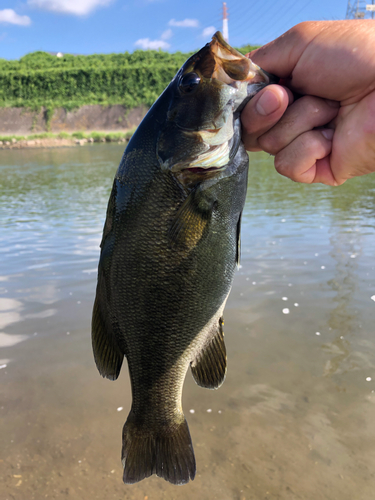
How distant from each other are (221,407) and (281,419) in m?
0.51

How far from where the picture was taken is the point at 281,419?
3236 mm

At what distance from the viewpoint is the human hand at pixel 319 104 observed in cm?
175

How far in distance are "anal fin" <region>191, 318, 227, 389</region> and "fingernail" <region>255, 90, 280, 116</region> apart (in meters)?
1.01

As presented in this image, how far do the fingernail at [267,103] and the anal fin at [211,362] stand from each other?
3.30 ft

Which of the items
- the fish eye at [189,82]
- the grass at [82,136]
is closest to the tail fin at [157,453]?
the fish eye at [189,82]

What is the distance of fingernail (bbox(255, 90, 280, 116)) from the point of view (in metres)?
1.67

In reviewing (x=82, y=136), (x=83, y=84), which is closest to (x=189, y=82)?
(x=82, y=136)

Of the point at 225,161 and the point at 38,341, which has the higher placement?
the point at 225,161

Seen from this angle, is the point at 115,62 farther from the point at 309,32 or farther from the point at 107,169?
the point at 309,32

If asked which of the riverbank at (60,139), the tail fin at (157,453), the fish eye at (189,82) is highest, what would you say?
the fish eye at (189,82)

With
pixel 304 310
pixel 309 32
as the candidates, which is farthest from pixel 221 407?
pixel 309 32

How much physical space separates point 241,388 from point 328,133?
2.47m

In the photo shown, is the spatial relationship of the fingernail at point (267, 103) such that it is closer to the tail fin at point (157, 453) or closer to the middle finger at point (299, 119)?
the middle finger at point (299, 119)

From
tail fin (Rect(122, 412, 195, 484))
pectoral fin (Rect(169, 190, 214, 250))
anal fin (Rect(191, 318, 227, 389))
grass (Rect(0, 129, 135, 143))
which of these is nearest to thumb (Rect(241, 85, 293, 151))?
pectoral fin (Rect(169, 190, 214, 250))
